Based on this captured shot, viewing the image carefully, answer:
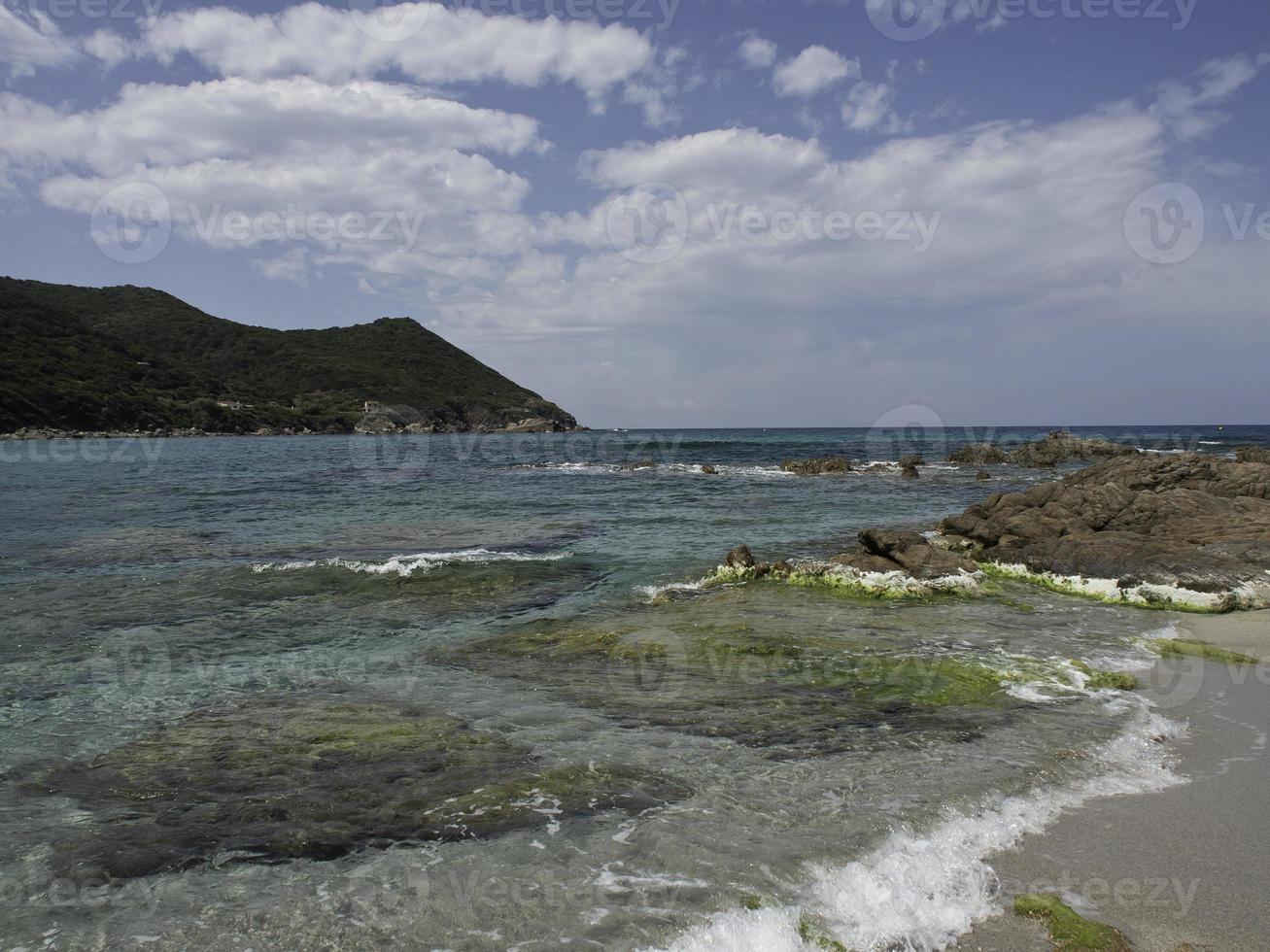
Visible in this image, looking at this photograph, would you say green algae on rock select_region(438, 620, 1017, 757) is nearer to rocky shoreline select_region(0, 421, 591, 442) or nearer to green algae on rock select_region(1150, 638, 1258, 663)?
green algae on rock select_region(1150, 638, 1258, 663)

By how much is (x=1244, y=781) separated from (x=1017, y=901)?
Result: 3.34 metres

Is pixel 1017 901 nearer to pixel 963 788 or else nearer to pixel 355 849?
pixel 963 788

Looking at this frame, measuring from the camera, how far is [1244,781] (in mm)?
6008

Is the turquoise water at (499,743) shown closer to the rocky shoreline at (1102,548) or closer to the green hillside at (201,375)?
the rocky shoreline at (1102,548)

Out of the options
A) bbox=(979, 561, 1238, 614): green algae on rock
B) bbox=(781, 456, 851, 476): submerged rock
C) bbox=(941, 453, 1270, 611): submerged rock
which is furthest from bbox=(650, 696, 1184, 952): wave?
bbox=(781, 456, 851, 476): submerged rock

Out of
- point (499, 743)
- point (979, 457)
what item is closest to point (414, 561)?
point (499, 743)

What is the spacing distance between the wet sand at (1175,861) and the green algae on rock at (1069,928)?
0.07m

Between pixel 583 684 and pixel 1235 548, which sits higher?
pixel 1235 548

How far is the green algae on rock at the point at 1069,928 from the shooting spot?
153 inches

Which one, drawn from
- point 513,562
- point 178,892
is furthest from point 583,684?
point 513,562

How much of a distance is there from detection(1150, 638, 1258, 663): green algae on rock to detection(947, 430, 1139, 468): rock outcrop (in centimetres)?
5079

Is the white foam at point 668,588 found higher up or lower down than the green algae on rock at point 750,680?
lower down

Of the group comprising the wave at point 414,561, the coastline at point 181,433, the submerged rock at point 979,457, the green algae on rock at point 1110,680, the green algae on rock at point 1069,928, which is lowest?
the green algae on rock at point 1110,680

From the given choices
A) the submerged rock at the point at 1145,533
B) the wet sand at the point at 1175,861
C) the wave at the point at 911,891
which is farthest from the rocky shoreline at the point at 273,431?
the wet sand at the point at 1175,861
